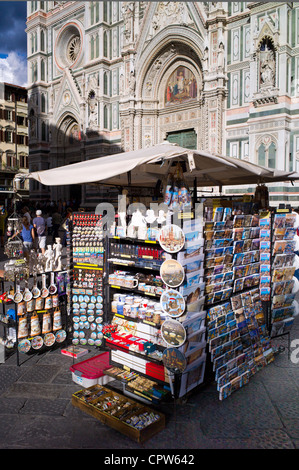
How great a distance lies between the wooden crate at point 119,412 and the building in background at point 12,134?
3789 centimetres

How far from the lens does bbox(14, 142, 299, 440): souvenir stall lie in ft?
12.6

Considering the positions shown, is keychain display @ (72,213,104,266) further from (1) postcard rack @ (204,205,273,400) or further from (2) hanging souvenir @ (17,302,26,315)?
(1) postcard rack @ (204,205,273,400)

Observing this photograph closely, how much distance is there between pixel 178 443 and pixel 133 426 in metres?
0.44

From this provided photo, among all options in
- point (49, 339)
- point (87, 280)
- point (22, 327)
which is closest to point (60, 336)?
point (49, 339)

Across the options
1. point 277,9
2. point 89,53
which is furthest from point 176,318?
point 89,53

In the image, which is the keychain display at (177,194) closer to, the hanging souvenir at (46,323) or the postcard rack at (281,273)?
the postcard rack at (281,273)

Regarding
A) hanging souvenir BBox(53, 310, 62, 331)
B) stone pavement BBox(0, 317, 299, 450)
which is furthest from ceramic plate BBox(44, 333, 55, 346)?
stone pavement BBox(0, 317, 299, 450)

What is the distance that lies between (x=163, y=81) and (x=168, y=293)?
17.3 metres

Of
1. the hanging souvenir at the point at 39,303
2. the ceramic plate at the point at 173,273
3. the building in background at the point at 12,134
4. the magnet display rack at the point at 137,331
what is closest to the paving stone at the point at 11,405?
the magnet display rack at the point at 137,331

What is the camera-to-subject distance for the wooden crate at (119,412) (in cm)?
335

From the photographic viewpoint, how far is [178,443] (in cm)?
331

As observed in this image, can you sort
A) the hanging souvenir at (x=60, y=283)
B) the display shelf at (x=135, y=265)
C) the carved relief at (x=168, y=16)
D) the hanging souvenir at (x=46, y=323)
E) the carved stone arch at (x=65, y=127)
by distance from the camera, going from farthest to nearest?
the carved stone arch at (x=65, y=127) → the carved relief at (x=168, y=16) → the hanging souvenir at (x=60, y=283) → the hanging souvenir at (x=46, y=323) → the display shelf at (x=135, y=265)

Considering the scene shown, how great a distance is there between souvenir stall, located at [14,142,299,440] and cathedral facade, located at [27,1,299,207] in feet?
32.4
